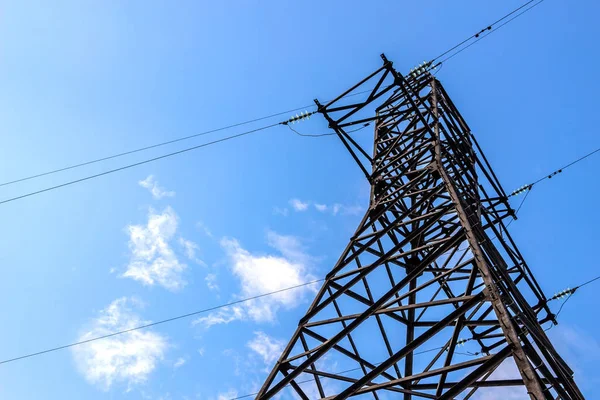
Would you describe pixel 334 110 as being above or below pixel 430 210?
above

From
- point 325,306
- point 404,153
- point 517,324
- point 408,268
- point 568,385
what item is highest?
point 404,153

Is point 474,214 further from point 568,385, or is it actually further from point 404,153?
point 568,385

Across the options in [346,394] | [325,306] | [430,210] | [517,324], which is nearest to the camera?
[517,324]

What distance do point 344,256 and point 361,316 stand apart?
195 centimetres

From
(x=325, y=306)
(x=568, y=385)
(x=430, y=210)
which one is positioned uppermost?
(x=430, y=210)

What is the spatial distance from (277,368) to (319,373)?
2.25 ft

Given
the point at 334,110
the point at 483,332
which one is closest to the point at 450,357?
the point at 483,332

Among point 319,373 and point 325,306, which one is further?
point 325,306

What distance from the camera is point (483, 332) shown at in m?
9.05

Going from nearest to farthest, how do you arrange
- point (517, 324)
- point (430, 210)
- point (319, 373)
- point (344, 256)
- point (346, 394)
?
point (517, 324) < point (346, 394) < point (319, 373) < point (344, 256) < point (430, 210)

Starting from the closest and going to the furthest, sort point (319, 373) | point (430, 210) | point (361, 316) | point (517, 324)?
point (517, 324)
point (361, 316)
point (319, 373)
point (430, 210)

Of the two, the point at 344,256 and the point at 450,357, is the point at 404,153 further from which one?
the point at 450,357

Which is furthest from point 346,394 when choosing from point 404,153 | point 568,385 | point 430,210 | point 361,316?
point 404,153

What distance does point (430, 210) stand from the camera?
8.92 metres
